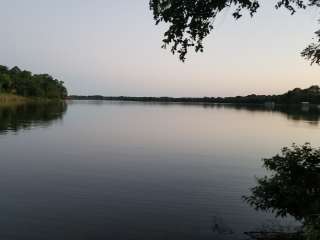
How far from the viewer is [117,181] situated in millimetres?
28359

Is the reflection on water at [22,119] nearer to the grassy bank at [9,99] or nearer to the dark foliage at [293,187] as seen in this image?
the dark foliage at [293,187]

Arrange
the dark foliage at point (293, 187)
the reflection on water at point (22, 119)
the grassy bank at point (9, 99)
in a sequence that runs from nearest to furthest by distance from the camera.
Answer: the dark foliage at point (293, 187) < the reflection on water at point (22, 119) < the grassy bank at point (9, 99)

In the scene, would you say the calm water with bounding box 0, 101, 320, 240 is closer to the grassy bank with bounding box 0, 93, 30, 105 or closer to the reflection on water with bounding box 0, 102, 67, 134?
the reflection on water with bounding box 0, 102, 67, 134

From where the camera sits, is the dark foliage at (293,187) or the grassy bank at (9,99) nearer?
the dark foliage at (293,187)

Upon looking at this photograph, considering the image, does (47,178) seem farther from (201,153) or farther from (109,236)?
(201,153)

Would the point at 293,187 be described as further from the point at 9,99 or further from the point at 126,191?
the point at 9,99

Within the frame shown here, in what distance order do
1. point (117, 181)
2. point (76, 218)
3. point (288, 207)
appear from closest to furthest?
1. point (288, 207)
2. point (76, 218)
3. point (117, 181)

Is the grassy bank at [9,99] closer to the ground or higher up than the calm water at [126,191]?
higher up

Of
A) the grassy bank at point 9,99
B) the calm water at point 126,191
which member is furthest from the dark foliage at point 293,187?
the grassy bank at point 9,99

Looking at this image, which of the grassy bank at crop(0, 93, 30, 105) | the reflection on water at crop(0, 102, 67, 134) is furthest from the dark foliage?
the grassy bank at crop(0, 93, 30, 105)

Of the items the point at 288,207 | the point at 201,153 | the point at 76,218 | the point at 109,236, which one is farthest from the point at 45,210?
the point at 201,153

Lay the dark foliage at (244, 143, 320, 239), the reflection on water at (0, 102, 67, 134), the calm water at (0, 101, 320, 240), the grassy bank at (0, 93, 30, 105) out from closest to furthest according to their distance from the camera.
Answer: the dark foliage at (244, 143, 320, 239), the calm water at (0, 101, 320, 240), the reflection on water at (0, 102, 67, 134), the grassy bank at (0, 93, 30, 105)

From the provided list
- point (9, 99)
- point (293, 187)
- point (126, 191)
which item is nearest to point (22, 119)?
point (126, 191)

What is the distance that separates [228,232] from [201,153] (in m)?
25.1
